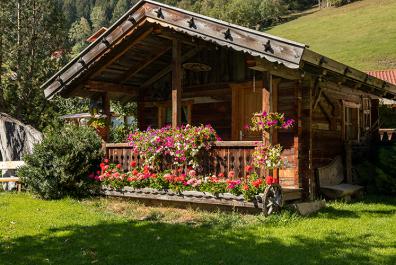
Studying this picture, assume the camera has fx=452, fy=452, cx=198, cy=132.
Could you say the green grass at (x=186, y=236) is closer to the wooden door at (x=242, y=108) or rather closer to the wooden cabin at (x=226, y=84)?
the wooden cabin at (x=226, y=84)

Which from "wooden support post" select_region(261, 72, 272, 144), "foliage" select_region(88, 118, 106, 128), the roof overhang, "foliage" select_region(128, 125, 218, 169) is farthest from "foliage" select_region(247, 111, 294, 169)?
"foliage" select_region(88, 118, 106, 128)

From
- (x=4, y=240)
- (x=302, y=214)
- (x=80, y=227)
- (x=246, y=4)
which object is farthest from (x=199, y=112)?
(x=246, y=4)

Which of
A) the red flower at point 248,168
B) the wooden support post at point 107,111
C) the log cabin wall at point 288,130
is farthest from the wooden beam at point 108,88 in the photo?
the red flower at point 248,168

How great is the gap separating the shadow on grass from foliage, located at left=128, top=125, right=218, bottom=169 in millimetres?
2242

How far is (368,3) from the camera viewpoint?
252ft

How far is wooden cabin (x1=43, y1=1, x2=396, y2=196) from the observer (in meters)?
9.41

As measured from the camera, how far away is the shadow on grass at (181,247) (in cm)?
603

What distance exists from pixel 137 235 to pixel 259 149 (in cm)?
297

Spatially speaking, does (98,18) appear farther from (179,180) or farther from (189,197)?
(189,197)

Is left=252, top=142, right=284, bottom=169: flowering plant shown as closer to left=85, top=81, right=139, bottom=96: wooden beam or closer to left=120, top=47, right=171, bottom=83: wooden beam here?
left=120, top=47, right=171, bottom=83: wooden beam

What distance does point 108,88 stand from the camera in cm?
1290

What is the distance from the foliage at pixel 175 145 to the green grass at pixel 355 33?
38584mm

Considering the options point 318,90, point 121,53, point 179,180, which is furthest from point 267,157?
point 121,53

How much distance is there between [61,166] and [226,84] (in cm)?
498
